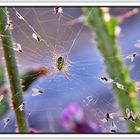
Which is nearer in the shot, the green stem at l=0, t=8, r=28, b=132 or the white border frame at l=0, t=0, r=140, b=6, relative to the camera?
the green stem at l=0, t=8, r=28, b=132

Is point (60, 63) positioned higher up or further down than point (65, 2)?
further down

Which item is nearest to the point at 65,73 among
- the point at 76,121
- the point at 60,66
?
the point at 60,66

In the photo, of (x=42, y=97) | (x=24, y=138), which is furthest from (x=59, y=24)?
(x=24, y=138)

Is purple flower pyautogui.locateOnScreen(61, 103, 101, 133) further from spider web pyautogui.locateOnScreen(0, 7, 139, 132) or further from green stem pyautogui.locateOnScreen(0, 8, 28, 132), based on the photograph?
green stem pyautogui.locateOnScreen(0, 8, 28, 132)

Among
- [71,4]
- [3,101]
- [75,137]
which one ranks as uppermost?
[71,4]

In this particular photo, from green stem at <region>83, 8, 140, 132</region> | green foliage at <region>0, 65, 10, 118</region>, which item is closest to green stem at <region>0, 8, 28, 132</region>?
green foliage at <region>0, 65, 10, 118</region>

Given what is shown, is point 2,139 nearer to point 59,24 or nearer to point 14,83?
point 14,83

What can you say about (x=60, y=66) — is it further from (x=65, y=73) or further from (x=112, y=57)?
(x=112, y=57)
